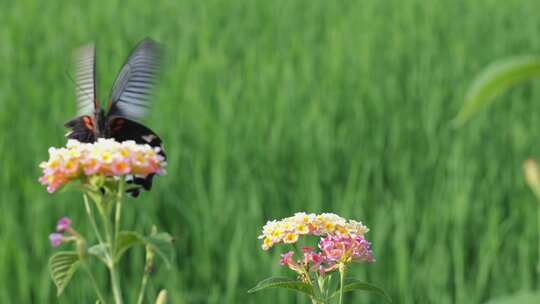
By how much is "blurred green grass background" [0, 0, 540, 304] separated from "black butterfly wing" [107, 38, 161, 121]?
122 cm

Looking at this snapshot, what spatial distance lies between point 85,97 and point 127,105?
126mm

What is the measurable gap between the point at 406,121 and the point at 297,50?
957 millimetres

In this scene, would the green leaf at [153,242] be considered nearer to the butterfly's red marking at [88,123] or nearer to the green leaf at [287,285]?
the green leaf at [287,285]

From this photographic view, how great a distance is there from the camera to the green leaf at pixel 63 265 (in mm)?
619

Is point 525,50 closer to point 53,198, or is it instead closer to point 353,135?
point 353,135

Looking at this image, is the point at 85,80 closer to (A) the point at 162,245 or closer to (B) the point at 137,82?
(B) the point at 137,82

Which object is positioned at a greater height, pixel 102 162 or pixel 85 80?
pixel 85 80

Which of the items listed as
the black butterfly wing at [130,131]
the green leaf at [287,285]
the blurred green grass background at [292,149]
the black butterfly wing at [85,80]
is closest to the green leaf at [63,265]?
the green leaf at [287,285]

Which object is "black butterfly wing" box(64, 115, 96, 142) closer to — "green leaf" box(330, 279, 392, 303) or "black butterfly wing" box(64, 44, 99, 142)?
"black butterfly wing" box(64, 44, 99, 142)

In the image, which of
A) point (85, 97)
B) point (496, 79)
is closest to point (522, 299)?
point (496, 79)

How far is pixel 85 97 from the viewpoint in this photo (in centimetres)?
108

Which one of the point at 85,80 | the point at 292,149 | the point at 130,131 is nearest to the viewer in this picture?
A: the point at 130,131

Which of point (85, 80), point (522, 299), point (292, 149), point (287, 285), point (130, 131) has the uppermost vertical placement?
point (292, 149)

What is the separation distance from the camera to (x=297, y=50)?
4156 millimetres
